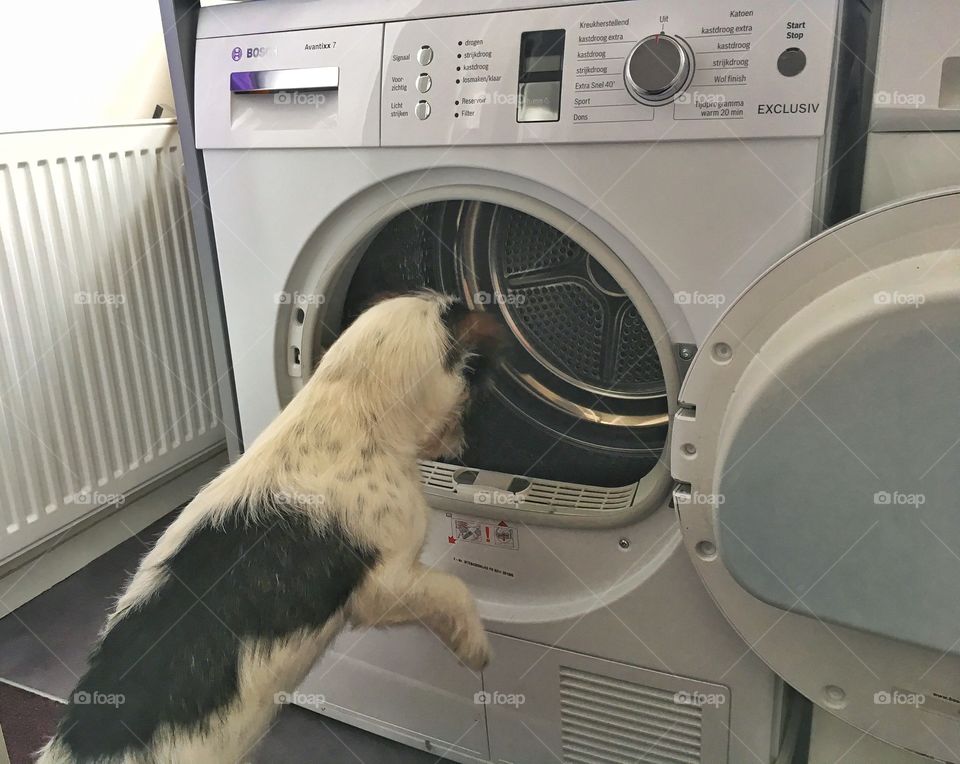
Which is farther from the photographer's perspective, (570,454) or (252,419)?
(252,419)

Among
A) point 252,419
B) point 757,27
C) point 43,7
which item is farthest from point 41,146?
point 757,27

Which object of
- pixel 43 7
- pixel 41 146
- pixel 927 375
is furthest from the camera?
pixel 43 7

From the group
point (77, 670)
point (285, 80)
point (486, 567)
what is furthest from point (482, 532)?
point (77, 670)

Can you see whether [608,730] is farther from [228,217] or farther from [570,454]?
[228,217]

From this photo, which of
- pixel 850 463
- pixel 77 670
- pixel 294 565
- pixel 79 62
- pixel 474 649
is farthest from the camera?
pixel 79 62

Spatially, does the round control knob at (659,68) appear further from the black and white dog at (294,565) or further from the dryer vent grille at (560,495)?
the dryer vent grille at (560,495)

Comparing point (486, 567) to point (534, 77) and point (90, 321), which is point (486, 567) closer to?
point (534, 77)

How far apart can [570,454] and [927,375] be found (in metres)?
0.43

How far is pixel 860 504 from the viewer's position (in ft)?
2.12

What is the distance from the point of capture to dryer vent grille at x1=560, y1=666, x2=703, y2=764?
90cm

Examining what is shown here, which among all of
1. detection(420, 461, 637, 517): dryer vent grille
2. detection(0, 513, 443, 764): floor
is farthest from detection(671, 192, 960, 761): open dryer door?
detection(0, 513, 443, 764): floor

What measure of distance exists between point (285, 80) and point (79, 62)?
0.89 m

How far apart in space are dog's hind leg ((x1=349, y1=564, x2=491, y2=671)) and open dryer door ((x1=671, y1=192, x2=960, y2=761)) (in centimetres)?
27

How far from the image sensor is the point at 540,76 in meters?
0.77
